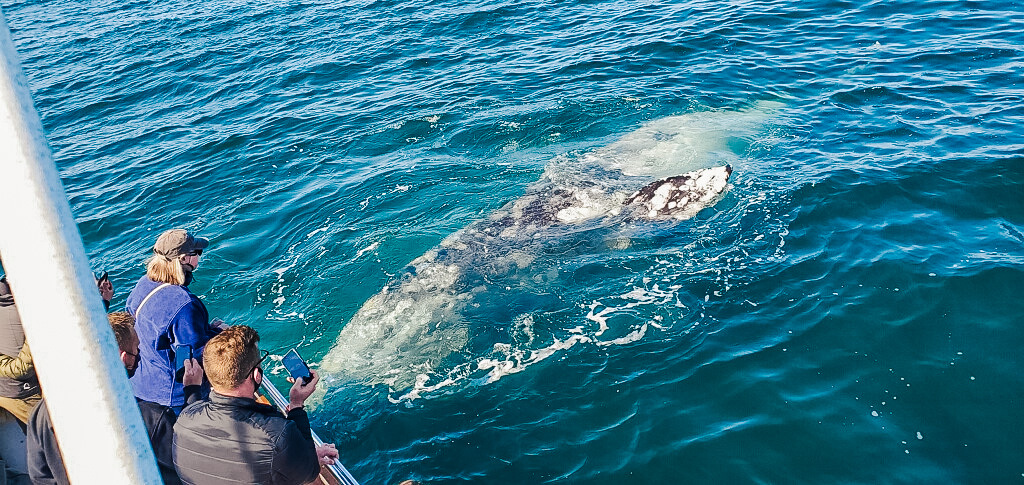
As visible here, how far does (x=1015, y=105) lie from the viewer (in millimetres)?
14156

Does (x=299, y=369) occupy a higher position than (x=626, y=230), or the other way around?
(x=299, y=369)

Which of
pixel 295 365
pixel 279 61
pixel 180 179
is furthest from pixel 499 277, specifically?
pixel 279 61

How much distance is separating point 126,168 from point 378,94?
637 centimetres

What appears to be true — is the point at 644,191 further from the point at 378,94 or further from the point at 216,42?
the point at 216,42

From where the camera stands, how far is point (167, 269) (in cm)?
683

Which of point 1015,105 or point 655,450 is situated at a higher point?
point 1015,105

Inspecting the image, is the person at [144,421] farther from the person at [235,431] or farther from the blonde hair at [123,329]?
the person at [235,431]

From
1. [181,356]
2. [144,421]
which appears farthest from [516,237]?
[144,421]

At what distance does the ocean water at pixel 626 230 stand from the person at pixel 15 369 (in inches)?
137

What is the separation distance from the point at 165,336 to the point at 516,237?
22.4 feet

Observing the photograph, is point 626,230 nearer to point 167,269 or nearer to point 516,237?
point 516,237

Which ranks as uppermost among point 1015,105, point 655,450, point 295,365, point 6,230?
point 6,230

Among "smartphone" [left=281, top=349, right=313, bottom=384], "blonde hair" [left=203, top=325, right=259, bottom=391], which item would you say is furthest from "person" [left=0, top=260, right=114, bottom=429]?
"smartphone" [left=281, top=349, right=313, bottom=384]

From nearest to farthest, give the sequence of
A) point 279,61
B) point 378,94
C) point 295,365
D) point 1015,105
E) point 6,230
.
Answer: point 6,230, point 295,365, point 1015,105, point 378,94, point 279,61
